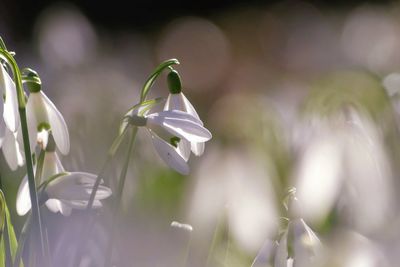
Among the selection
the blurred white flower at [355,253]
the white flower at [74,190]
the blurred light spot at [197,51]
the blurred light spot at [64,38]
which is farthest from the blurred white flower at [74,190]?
the blurred light spot at [197,51]

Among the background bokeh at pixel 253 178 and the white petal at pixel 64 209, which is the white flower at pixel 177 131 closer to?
the background bokeh at pixel 253 178

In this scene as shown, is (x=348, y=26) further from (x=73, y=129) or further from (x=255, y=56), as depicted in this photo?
(x=73, y=129)

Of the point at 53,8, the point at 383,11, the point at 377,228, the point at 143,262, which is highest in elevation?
the point at 377,228

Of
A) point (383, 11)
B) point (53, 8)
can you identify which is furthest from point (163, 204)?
point (53, 8)

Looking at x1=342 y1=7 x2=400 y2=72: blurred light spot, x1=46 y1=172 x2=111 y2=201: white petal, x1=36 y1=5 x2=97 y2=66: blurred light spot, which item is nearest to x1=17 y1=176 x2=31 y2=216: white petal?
x1=46 y1=172 x2=111 y2=201: white petal

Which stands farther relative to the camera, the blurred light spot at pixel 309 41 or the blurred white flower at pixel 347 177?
the blurred light spot at pixel 309 41

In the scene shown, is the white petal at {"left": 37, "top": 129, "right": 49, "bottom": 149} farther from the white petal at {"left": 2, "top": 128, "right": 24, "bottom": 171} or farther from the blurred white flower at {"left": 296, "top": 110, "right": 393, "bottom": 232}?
the blurred white flower at {"left": 296, "top": 110, "right": 393, "bottom": 232}
